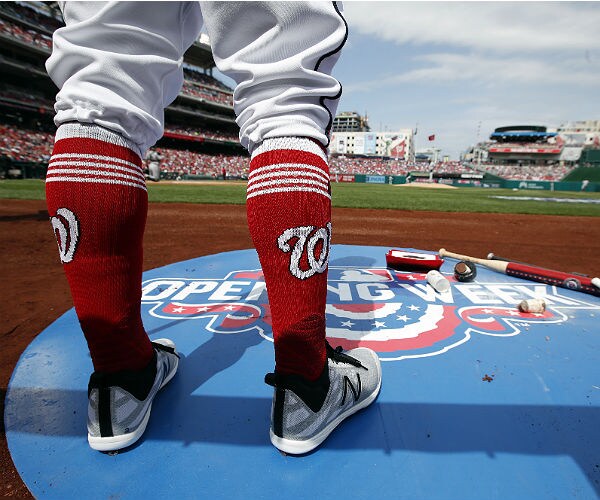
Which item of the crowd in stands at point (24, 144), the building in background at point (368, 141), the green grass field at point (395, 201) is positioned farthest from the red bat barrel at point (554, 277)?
the building in background at point (368, 141)

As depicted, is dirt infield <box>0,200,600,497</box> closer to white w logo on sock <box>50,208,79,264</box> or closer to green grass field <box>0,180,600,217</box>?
white w logo on sock <box>50,208,79,264</box>

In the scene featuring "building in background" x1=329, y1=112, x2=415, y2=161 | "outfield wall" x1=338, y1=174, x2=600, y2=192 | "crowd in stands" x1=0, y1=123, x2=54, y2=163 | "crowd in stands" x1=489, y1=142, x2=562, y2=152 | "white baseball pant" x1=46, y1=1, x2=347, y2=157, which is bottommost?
"outfield wall" x1=338, y1=174, x2=600, y2=192

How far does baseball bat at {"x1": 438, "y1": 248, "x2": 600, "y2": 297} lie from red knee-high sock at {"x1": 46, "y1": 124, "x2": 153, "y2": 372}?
83.6 inches

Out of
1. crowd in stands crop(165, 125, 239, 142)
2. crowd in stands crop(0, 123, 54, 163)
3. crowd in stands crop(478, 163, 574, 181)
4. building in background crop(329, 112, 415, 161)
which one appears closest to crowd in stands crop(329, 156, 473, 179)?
crowd in stands crop(478, 163, 574, 181)

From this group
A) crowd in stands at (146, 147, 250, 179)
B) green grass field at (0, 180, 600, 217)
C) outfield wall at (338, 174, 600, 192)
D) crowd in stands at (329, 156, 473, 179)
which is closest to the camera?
green grass field at (0, 180, 600, 217)

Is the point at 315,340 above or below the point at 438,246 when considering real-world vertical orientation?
above

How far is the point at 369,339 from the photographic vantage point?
127 cm

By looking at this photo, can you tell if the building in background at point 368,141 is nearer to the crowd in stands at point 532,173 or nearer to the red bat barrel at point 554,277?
the crowd in stands at point 532,173

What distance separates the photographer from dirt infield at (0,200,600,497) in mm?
1491

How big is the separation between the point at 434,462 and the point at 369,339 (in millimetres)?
553

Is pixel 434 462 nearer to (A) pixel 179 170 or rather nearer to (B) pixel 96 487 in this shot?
(B) pixel 96 487

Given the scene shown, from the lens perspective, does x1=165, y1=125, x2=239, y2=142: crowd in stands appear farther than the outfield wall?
Yes

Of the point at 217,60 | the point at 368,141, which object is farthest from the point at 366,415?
the point at 368,141

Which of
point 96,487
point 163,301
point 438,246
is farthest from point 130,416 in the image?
point 438,246
